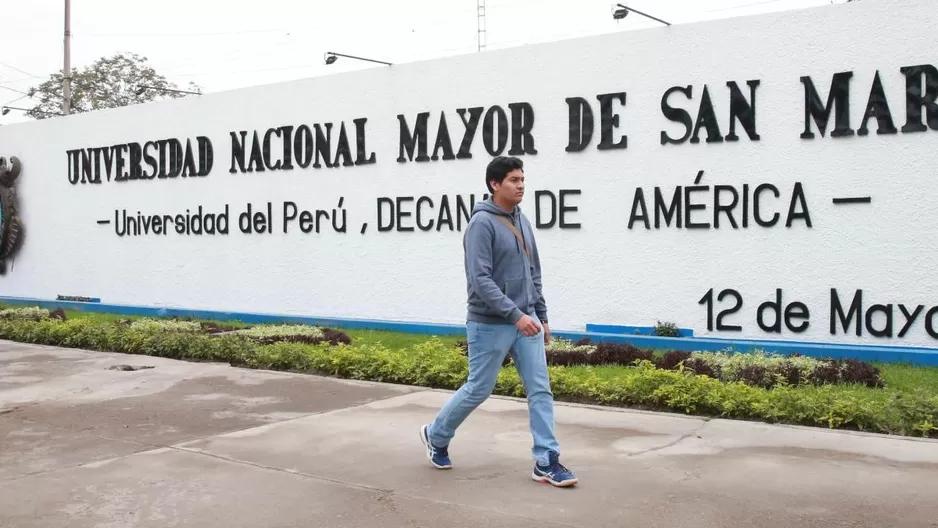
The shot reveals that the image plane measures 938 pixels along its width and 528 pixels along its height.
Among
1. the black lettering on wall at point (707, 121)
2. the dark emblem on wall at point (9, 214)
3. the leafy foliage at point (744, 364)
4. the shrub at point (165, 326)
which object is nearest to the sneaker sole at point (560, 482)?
the leafy foliage at point (744, 364)

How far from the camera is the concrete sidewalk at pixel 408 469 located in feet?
16.4

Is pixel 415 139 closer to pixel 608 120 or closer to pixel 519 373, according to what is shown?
pixel 608 120

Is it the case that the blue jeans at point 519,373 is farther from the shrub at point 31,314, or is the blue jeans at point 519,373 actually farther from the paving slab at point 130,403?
the shrub at point 31,314

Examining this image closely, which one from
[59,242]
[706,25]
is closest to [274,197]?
[59,242]

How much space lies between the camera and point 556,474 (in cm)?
545

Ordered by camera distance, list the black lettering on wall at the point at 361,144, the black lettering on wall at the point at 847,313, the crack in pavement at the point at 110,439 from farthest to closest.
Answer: the black lettering on wall at the point at 361,144, the black lettering on wall at the point at 847,313, the crack in pavement at the point at 110,439

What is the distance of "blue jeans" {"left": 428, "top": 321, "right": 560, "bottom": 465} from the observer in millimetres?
5508

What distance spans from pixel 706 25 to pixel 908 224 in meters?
3.29

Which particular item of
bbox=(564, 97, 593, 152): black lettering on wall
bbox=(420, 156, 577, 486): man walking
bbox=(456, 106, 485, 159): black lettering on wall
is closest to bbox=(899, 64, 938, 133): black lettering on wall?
bbox=(564, 97, 593, 152): black lettering on wall

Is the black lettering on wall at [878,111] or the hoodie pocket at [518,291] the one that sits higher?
the black lettering on wall at [878,111]

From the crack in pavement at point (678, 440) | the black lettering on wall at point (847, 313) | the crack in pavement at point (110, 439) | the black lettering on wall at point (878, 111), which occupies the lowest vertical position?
the crack in pavement at point (110, 439)

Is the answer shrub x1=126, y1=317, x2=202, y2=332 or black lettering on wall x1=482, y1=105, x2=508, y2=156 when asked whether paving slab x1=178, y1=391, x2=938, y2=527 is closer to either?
black lettering on wall x1=482, y1=105, x2=508, y2=156

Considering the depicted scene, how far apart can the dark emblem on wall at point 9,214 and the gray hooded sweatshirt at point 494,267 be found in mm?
17325

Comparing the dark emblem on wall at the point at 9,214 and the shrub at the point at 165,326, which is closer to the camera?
the shrub at the point at 165,326
